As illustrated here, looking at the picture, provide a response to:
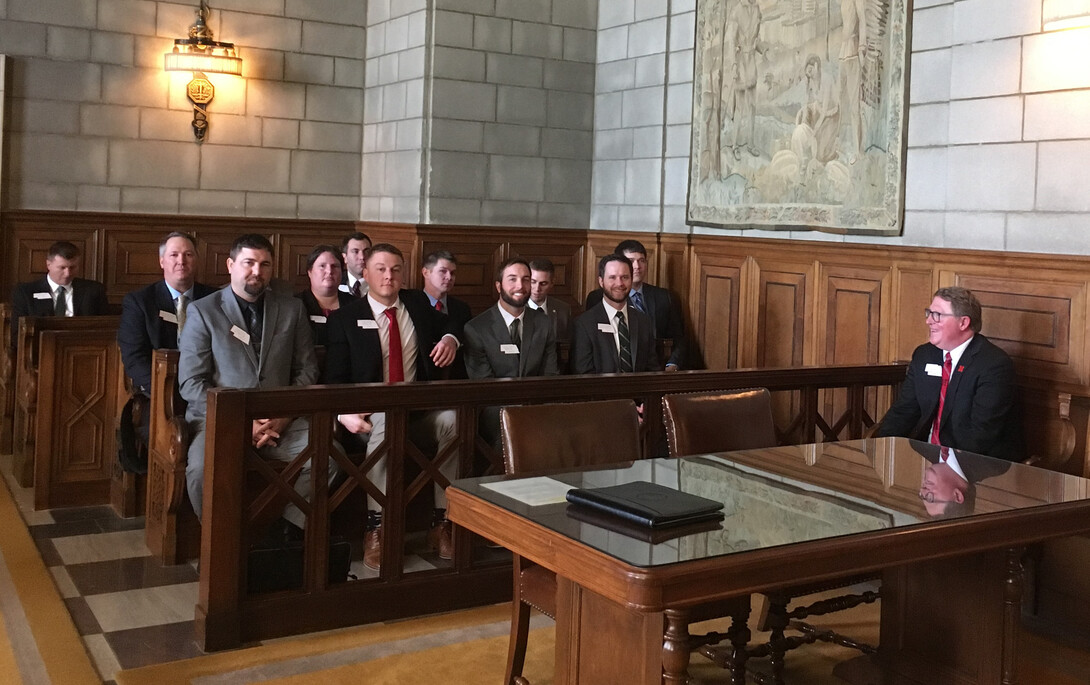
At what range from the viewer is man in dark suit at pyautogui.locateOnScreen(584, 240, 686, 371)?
722 centimetres

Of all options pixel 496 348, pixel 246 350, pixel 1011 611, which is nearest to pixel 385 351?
pixel 496 348

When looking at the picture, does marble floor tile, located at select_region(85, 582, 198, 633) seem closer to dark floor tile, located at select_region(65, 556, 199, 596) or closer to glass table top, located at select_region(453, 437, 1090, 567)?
dark floor tile, located at select_region(65, 556, 199, 596)

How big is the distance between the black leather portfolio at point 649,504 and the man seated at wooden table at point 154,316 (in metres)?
3.39

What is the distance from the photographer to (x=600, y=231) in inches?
333

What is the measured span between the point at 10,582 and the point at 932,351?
4.04m

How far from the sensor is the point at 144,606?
14.4ft

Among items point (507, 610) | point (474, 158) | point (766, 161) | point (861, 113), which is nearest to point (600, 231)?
point (474, 158)

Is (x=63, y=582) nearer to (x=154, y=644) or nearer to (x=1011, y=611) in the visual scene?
(x=154, y=644)

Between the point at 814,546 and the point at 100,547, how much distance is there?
12.4 feet

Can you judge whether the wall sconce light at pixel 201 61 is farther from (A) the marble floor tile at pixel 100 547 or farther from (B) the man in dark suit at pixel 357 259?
(A) the marble floor tile at pixel 100 547

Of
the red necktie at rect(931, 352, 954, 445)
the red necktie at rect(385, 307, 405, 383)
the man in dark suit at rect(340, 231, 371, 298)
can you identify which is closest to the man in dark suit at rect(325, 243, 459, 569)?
the red necktie at rect(385, 307, 405, 383)

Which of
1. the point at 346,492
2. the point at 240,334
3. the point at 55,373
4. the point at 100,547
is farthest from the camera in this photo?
the point at 55,373

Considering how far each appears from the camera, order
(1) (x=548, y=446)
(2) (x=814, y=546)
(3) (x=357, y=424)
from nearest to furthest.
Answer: (2) (x=814, y=546) → (1) (x=548, y=446) → (3) (x=357, y=424)

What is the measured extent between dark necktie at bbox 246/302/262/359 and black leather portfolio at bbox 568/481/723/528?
265 cm
